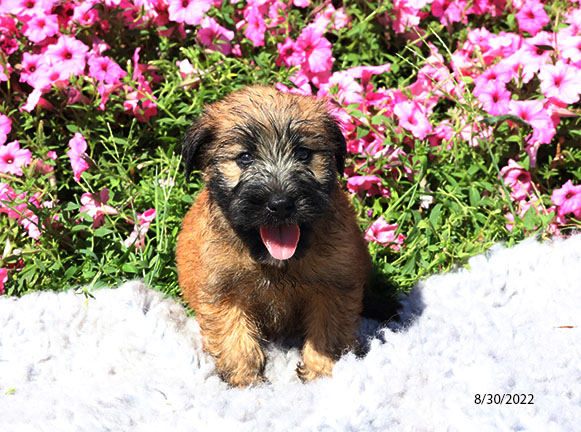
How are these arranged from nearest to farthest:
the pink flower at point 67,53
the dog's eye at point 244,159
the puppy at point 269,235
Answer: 1. the puppy at point 269,235
2. the dog's eye at point 244,159
3. the pink flower at point 67,53

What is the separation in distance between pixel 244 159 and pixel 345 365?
89cm

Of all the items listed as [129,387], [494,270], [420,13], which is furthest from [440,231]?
[129,387]

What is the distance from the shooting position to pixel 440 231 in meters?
3.38

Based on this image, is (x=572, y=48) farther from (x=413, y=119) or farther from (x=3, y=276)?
(x=3, y=276)

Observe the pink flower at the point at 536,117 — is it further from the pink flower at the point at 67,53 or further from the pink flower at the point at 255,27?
the pink flower at the point at 67,53

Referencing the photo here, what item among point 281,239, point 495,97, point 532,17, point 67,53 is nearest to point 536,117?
point 495,97

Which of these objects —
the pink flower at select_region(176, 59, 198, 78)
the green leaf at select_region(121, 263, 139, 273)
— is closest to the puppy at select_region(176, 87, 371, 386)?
the green leaf at select_region(121, 263, 139, 273)

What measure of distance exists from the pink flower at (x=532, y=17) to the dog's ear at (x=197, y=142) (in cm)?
228

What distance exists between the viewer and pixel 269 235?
2297 millimetres

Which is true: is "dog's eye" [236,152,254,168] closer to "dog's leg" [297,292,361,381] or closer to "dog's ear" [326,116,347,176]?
"dog's ear" [326,116,347,176]

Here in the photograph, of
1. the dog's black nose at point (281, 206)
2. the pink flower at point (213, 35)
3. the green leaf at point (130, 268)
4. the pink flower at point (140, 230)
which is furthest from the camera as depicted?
the pink flower at point (213, 35)

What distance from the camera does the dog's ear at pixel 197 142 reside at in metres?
2.50

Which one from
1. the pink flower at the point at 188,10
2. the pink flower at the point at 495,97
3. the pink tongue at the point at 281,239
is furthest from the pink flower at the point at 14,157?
the pink flower at the point at 495,97
